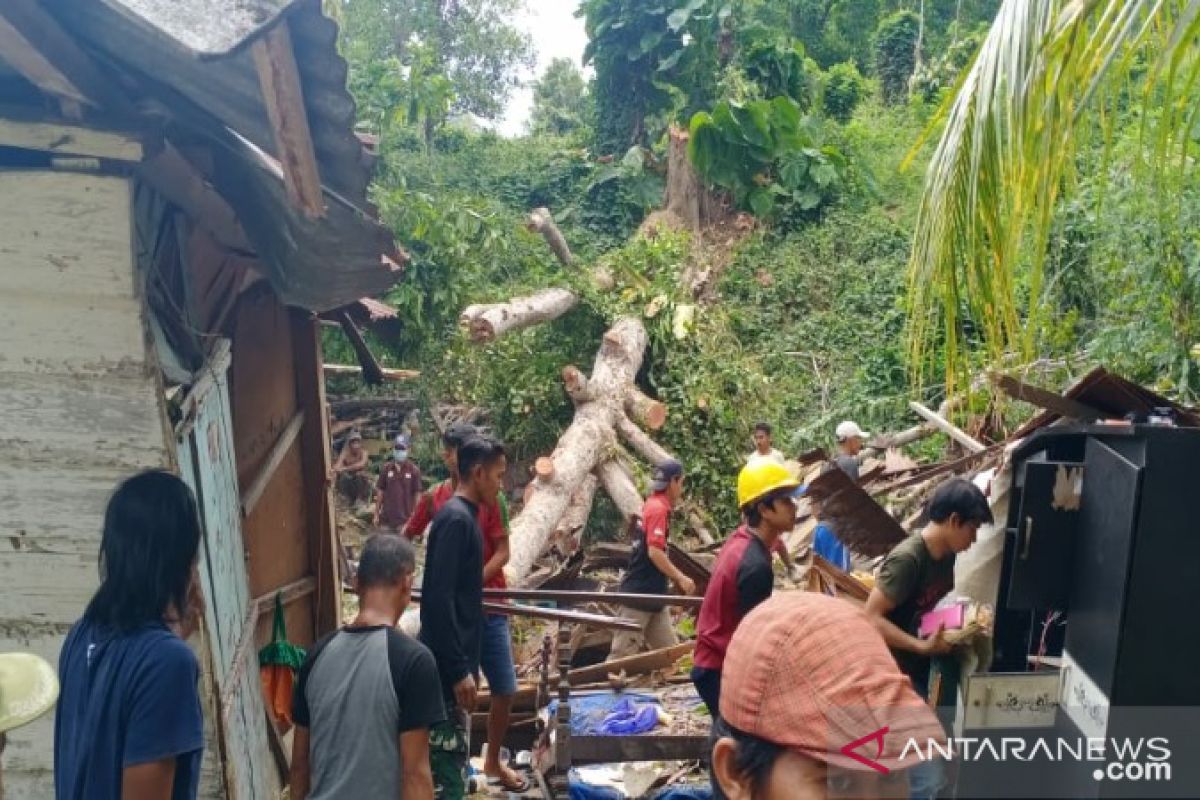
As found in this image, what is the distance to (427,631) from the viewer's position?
453cm

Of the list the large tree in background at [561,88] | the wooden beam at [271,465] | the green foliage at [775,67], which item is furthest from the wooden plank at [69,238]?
the large tree in background at [561,88]

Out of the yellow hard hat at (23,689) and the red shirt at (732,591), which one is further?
the red shirt at (732,591)

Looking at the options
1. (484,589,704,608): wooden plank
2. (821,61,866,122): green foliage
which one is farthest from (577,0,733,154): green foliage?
(484,589,704,608): wooden plank

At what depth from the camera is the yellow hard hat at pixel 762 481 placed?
4.40m

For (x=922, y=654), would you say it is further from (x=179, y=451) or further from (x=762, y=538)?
(x=179, y=451)

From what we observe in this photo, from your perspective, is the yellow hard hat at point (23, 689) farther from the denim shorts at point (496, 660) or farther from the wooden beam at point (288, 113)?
the denim shorts at point (496, 660)

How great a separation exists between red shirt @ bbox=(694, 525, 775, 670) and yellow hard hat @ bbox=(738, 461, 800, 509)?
16 cm

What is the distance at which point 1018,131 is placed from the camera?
4.00 meters

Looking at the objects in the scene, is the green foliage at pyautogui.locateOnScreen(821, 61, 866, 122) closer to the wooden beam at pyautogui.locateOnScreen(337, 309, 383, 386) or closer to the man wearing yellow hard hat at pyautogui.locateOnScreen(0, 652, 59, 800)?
the wooden beam at pyautogui.locateOnScreen(337, 309, 383, 386)

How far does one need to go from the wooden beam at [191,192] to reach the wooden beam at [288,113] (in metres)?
0.51

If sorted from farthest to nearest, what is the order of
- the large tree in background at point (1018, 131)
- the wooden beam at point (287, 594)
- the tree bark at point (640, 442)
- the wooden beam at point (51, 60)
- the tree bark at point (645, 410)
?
1. the tree bark at point (645, 410)
2. the tree bark at point (640, 442)
3. the wooden beam at point (287, 594)
4. the large tree in background at point (1018, 131)
5. the wooden beam at point (51, 60)

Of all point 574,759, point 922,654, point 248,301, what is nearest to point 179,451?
point 248,301

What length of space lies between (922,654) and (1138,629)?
5.61 ft

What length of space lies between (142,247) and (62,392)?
47 cm
